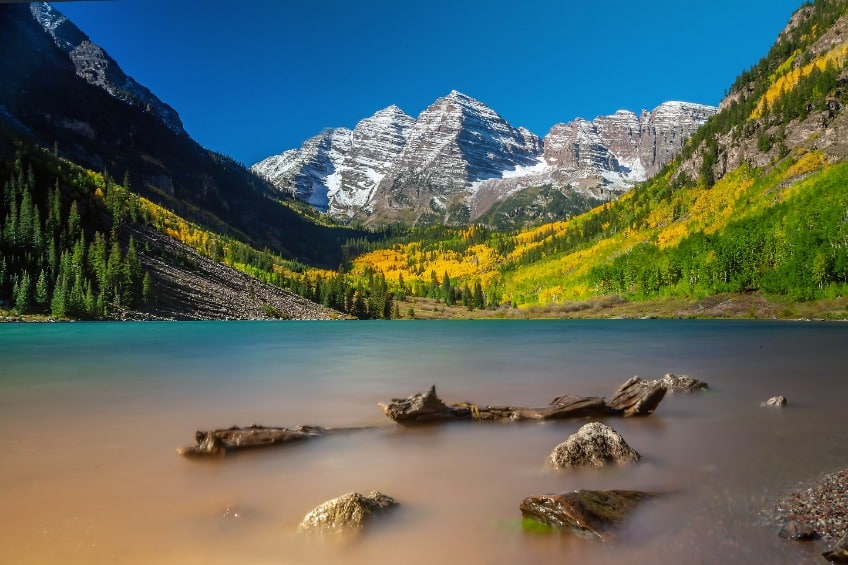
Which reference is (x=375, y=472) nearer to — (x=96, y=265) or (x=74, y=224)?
(x=96, y=265)

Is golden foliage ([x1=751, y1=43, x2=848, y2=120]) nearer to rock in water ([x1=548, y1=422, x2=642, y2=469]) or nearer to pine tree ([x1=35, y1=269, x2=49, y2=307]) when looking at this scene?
rock in water ([x1=548, y1=422, x2=642, y2=469])

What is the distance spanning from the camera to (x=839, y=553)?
6.79m

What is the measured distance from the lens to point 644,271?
135375 millimetres

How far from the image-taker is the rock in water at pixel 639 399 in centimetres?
1694

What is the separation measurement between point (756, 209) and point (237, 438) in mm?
143687

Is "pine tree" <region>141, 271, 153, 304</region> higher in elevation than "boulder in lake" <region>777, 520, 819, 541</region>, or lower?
higher

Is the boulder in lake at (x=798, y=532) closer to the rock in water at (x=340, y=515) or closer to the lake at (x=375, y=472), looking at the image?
the lake at (x=375, y=472)

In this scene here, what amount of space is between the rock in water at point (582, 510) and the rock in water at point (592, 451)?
230 cm

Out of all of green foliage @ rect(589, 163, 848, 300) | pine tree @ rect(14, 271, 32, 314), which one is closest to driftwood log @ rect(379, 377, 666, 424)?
green foliage @ rect(589, 163, 848, 300)

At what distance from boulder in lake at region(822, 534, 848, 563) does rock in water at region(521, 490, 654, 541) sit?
8.68 ft

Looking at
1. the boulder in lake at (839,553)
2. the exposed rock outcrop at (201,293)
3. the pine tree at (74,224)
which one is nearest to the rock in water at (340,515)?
the boulder in lake at (839,553)

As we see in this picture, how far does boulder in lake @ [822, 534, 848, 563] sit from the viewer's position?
673cm

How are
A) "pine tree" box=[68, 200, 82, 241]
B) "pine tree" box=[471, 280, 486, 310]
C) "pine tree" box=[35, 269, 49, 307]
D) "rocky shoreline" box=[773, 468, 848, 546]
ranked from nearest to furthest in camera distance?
1. "rocky shoreline" box=[773, 468, 848, 546]
2. "pine tree" box=[35, 269, 49, 307]
3. "pine tree" box=[68, 200, 82, 241]
4. "pine tree" box=[471, 280, 486, 310]

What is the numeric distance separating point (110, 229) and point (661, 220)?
16993cm
